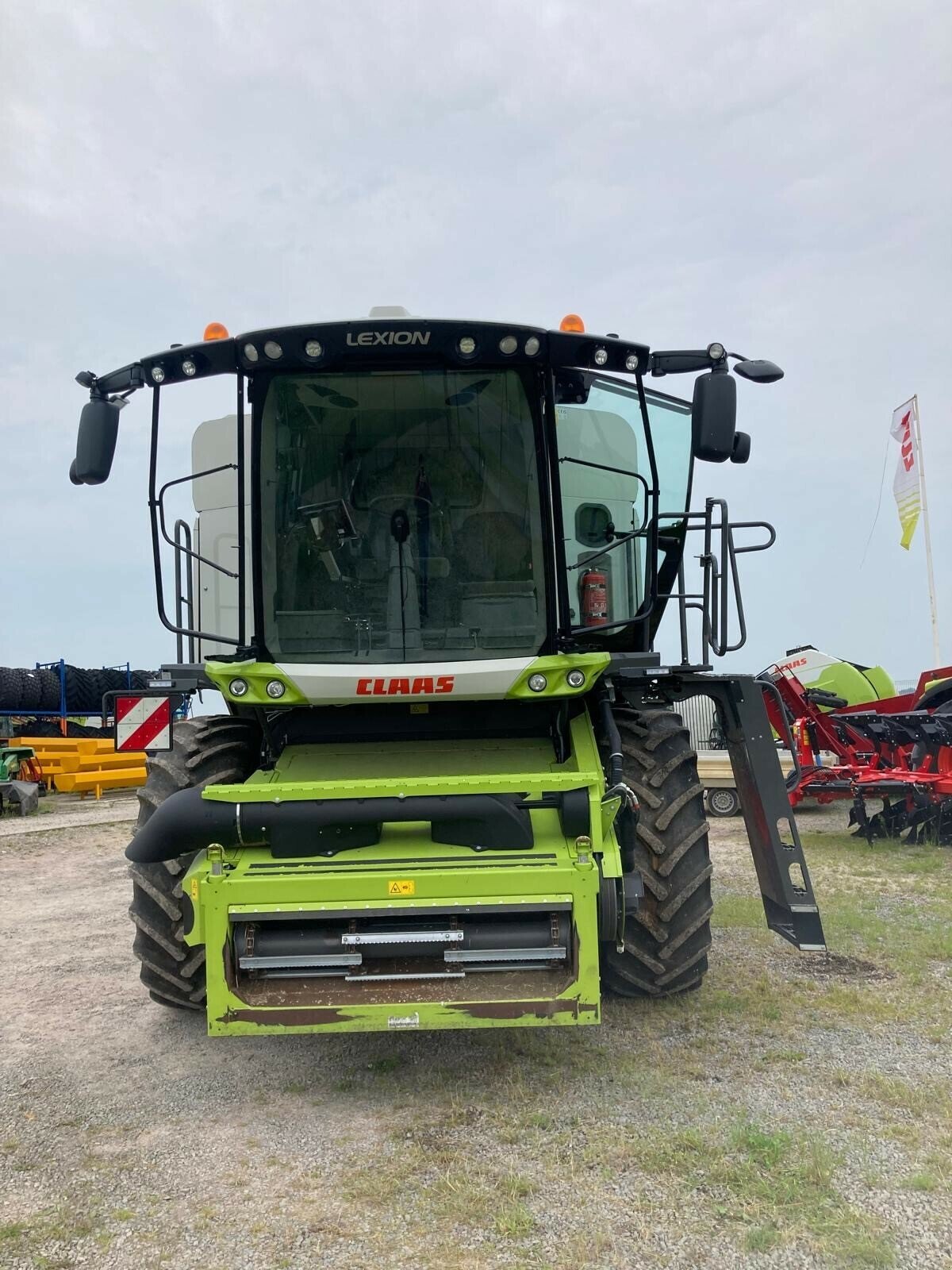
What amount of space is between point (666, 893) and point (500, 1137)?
1297mm

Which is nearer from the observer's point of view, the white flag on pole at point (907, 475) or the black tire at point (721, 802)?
the black tire at point (721, 802)

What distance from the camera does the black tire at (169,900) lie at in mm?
4445

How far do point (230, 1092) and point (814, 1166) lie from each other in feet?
7.38

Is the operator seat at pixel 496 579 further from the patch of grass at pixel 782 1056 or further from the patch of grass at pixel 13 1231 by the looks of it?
the patch of grass at pixel 13 1231

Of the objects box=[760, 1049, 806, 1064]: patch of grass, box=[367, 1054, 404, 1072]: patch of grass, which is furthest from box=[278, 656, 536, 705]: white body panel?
box=[760, 1049, 806, 1064]: patch of grass

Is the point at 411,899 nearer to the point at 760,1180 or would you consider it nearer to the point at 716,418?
the point at 760,1180

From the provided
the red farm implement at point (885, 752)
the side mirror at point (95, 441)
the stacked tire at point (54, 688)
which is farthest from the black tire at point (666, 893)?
the stacked tire at point (54, 688)

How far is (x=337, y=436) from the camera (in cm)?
465

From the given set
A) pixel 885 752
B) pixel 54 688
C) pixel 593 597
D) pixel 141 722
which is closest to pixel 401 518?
pixel 593 597

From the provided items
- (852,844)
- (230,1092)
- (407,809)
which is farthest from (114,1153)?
(852,844)

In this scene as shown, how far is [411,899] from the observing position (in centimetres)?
383

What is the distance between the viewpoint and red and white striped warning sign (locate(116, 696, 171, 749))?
8133 millimetres

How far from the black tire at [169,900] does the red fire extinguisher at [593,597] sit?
1830 millimetres

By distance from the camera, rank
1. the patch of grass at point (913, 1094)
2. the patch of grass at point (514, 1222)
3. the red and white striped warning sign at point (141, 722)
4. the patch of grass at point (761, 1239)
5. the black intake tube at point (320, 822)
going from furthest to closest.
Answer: the red and white striped warning sign at point (141, 722) → the black intake tube at point (320, 822) → the patch of grass at point (913, 1094) → the patch of grass at point (514, 1222) → the patch of grass at point (761, 1239)
